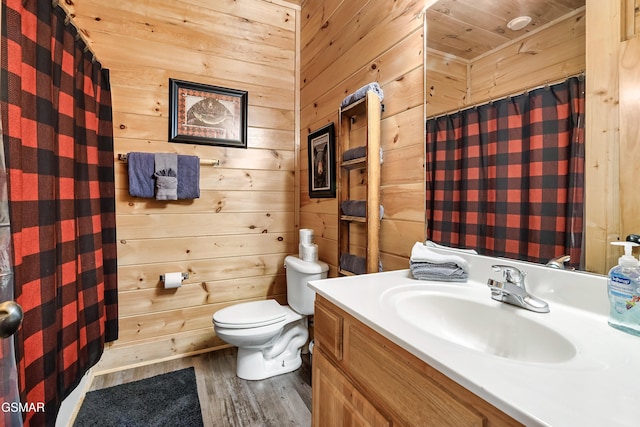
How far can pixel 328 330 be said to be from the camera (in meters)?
0.95

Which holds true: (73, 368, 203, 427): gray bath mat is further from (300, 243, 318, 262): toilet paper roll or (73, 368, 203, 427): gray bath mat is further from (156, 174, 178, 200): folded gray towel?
(156, 174, 178, 200): folded gray towel

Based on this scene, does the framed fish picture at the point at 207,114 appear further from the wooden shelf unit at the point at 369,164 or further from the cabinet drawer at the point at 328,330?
the cabinet drawer at the point at 328,330

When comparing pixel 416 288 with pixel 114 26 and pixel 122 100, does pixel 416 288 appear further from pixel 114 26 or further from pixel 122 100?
pixel 114 26

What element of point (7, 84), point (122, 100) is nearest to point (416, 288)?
point (7, 84)

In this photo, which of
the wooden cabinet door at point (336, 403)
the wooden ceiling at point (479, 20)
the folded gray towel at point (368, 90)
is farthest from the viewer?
the folded gray towel at point (368, 90)

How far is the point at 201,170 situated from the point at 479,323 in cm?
188

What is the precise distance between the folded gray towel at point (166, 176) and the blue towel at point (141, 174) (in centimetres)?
4

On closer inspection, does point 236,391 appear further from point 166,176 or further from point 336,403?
point 166,176

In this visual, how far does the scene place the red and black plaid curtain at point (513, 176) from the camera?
810 millimetres

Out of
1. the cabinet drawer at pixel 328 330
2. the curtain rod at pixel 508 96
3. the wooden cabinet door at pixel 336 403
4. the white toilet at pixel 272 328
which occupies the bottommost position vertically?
the white toilet at pixel 272 328

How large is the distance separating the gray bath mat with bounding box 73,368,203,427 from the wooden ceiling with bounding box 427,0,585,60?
2.03m

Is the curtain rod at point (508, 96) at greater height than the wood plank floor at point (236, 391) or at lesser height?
greater

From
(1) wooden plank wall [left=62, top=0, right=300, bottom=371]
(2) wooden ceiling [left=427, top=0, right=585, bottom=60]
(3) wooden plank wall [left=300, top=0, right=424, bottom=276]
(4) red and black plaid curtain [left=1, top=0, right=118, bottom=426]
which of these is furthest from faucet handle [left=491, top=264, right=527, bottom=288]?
(1) wooden plank wall [left=62, top=0, right=300, bottom=371]

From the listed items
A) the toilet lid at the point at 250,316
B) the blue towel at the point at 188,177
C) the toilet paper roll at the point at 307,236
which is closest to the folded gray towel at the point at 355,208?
the toilet paper roll at the point at 307,236
